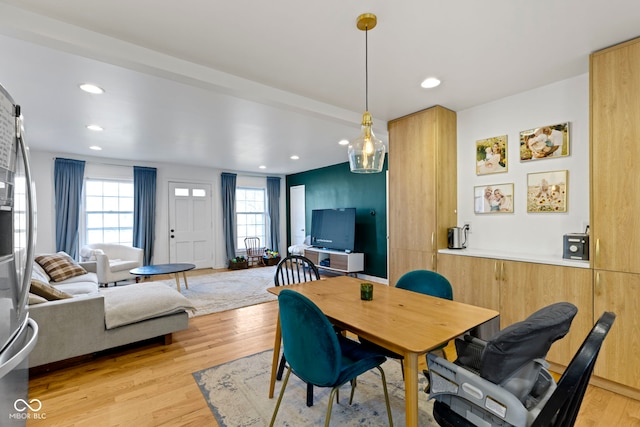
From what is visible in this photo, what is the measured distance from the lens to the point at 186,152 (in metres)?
5.39

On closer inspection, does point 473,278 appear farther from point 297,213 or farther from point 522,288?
point 297,213

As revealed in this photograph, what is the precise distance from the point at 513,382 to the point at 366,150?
1.45m

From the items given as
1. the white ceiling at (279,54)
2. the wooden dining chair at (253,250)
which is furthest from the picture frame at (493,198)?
the wooden dining chair at (253,250)

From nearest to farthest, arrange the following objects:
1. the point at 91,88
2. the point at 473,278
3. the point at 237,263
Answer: the point at 91,88
the point at 473,278
the point at 237,263

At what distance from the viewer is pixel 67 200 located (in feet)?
17.8

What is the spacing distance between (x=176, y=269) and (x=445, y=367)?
4.36 m

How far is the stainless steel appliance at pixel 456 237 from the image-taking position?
10.5 ft

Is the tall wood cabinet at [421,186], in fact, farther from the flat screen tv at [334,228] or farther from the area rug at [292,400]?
the flat screen tv at [334,228]

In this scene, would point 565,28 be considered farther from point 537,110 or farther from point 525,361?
point 525,361

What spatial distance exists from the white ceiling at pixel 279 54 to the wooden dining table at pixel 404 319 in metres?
1.77

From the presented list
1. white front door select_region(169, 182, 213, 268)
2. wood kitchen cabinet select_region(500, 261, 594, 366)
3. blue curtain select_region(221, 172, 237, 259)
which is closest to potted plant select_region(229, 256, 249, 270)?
blue curtain select_region(221, 172, 237, 259)

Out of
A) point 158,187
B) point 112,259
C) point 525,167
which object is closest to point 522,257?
point 525,167

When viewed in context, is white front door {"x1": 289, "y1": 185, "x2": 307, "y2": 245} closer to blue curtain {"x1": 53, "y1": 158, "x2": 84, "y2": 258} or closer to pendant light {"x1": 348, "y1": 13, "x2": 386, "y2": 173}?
blue curtain {"x1": 53, "y1": 158, "x2": 84, "y2": 258}

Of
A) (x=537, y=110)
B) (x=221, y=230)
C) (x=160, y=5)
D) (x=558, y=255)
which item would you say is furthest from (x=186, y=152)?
(x=558, y=255)
